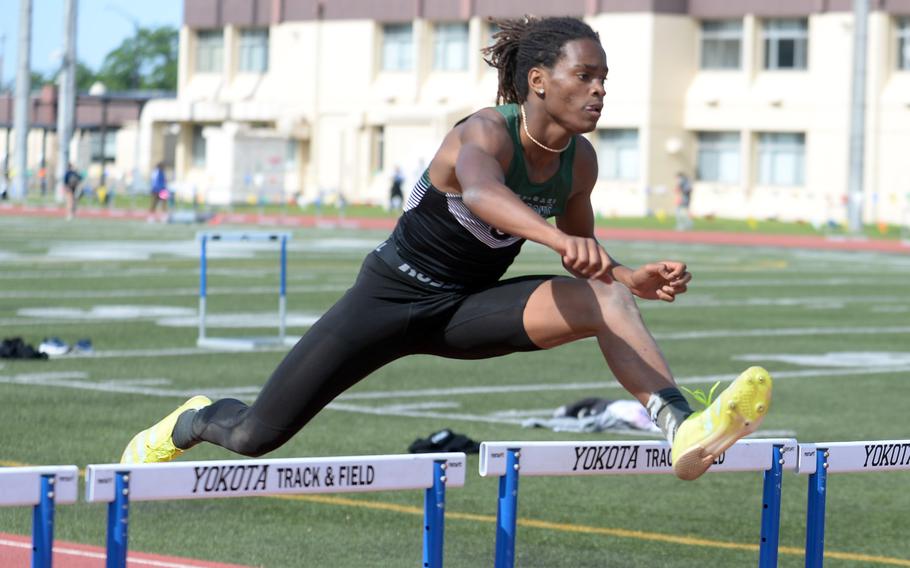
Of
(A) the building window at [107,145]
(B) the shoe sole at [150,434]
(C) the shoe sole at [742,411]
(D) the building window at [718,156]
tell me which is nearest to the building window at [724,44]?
(D) the building window at [718,156]

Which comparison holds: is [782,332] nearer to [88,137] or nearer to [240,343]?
[240,343]

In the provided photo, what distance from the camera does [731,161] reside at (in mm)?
71812

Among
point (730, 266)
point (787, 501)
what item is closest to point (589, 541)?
point (787, 501)

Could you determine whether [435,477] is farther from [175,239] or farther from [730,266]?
[175,239]

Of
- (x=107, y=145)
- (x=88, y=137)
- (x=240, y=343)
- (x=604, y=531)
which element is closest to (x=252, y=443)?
(x=604, y=531)

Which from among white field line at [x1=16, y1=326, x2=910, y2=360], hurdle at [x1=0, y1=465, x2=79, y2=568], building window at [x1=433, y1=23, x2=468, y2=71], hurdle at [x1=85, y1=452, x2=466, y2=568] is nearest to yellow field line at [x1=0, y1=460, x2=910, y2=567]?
hurdle at [x1=85, y1=452, x2=466, y2=568]

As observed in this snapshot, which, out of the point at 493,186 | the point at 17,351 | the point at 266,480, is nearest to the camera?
the point at 266,480

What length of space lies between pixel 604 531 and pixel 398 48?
71824 millimetres

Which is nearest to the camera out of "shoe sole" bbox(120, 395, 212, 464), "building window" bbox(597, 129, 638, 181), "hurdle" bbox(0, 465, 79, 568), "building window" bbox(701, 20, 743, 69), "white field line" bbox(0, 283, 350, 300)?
"hurdle" bbox(0, 465, 79, 568)

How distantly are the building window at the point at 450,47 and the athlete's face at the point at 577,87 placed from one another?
236 ft

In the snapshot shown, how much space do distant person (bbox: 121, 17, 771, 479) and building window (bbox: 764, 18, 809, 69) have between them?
6450 centimetres

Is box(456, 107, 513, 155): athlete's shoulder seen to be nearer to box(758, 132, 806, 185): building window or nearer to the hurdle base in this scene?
the hurdle base

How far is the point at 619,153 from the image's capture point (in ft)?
241

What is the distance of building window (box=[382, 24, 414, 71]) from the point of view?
8012cm
